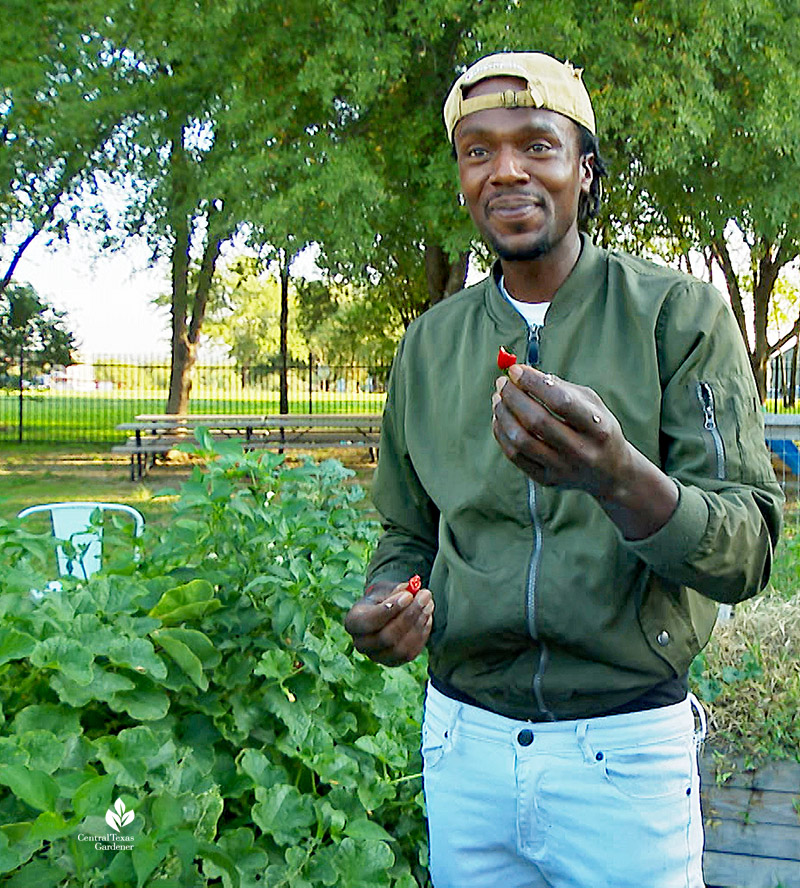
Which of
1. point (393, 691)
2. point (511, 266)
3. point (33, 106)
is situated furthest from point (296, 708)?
point (33, 106)

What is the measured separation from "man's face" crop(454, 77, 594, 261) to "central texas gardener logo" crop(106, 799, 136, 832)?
102 centimetres

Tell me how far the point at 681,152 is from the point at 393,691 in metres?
8.51

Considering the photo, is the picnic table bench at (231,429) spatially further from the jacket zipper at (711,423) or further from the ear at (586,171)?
the jacket zipper at (711,423)

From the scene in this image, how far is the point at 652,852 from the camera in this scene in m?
1.53

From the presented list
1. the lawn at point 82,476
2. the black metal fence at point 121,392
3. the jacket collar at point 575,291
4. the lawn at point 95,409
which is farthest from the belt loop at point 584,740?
the black metal fence at point 121,392

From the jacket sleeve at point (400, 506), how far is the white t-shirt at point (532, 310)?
0.24 metres

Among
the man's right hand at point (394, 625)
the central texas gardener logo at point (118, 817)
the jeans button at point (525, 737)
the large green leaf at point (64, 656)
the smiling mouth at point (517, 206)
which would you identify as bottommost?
the central texas gardener logo at point (118, 817)

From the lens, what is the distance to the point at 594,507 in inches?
58.7

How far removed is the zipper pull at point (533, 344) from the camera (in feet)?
5.18

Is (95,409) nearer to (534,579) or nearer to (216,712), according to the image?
(216,712)

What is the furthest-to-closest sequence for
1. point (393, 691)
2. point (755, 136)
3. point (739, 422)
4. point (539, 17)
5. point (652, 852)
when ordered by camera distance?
point (755, 136), point (539, 17), point (393, 691), point (652, 852), point (739, 422)

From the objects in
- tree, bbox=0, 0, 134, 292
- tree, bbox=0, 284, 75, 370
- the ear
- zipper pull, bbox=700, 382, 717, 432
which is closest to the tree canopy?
tree, bbox=0, 0, 134, 292

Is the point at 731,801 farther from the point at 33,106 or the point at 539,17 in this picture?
the point at 33,106

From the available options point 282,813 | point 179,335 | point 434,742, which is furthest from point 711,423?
point 179,335
